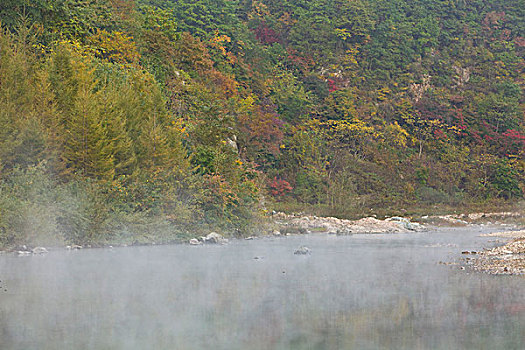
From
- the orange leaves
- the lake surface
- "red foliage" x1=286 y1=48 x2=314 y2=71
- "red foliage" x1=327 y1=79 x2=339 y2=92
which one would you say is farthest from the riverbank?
"red foliage" x1=286 y1=48 x2=314 y2=71

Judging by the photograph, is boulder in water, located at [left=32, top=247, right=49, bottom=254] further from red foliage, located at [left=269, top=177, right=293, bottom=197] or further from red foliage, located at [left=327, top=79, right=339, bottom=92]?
red foliage, located at [left=327, top=79, right=339, bottom=92]

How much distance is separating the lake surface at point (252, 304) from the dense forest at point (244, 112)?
463 cm

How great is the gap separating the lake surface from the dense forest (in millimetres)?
4634

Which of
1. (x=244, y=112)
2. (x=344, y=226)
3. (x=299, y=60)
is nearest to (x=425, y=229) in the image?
(x=344, y=226)

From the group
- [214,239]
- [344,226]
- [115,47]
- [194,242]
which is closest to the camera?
[194,242]

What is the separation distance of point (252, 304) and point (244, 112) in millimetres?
30710

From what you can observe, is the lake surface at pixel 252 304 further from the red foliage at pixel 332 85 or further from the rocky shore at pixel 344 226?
the red foliage at pixel 332 85

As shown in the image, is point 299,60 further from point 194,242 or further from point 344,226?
point 194,242

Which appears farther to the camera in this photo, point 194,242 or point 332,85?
point 332,85

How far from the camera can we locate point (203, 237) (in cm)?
1977

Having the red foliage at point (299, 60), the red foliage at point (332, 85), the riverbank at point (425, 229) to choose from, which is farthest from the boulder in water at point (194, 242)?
the red foliage at point (299, 60)

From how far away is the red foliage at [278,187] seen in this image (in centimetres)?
3734

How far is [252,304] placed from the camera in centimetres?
791

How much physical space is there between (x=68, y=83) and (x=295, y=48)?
1393 inches
